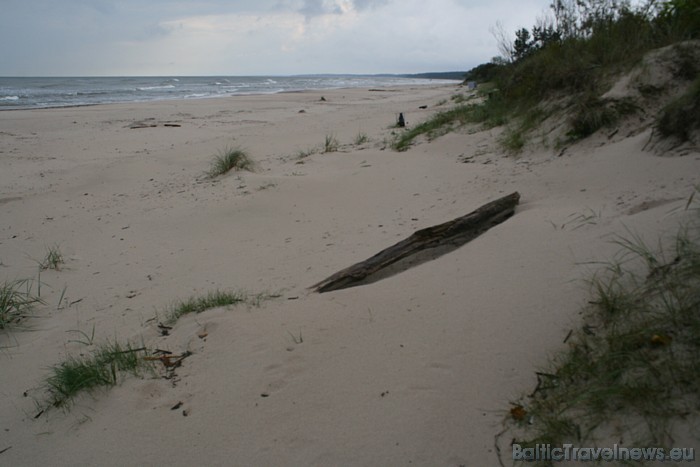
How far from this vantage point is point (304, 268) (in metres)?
3.73

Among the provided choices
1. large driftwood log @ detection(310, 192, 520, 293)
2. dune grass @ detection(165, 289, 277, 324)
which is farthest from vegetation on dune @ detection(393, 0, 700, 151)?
dune grass @ detection(165, 289, 277, 324)

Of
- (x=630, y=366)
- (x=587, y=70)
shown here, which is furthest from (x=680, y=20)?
(x=630, y=366)

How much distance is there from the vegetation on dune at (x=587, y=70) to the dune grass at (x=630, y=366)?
2377mm

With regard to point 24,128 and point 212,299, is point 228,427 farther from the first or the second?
point 24,128

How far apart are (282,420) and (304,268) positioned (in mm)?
1932

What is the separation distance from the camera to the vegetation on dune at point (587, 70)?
4.76m

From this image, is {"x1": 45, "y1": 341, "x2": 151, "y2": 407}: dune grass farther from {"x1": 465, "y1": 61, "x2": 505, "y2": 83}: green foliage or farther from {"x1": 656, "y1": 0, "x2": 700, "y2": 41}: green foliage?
{"x1": 465, "y1": 61, "x2": 505, "y2": 83}: green foliage

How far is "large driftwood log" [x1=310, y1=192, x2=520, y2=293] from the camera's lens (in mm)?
3109

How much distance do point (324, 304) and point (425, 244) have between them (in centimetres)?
101

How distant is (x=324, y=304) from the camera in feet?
8.99

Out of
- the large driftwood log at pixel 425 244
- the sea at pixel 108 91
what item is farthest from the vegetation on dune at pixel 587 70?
the sea at pixel 108 91

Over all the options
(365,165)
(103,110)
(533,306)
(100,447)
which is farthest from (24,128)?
(533,306)

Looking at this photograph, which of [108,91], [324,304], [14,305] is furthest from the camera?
[108,91]

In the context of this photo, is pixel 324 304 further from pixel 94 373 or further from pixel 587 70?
pixel 587 70
